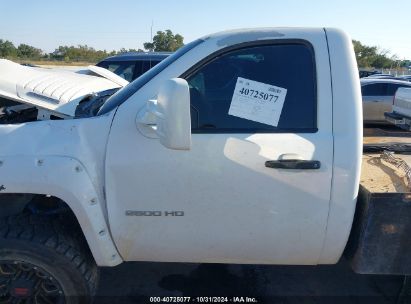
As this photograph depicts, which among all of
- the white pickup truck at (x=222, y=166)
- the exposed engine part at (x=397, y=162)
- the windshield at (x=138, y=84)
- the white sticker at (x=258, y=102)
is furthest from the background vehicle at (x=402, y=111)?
the windshield at (x=138, y=84)

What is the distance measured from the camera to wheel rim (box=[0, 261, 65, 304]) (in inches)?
90.0

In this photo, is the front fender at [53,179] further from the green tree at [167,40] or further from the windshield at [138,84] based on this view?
the green tree at [167,40]

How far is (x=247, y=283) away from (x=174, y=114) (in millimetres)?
1851

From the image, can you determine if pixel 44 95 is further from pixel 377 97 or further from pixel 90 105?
pixel 377 97

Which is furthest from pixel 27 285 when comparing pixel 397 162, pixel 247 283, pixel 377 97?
pixel 377 97

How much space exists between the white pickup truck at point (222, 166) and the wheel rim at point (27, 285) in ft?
0.24

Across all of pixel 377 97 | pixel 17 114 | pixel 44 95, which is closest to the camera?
pixel 44 95

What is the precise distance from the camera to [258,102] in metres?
2.15

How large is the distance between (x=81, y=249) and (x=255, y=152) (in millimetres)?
1223

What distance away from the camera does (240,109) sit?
2168mm

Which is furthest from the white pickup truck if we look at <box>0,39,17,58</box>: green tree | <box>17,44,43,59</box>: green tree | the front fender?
<box>17,44,43,59</box>: green tree

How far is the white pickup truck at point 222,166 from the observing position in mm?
2105

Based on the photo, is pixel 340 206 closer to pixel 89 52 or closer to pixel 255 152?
pixel 255 152

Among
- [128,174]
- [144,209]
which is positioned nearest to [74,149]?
[128,174]
